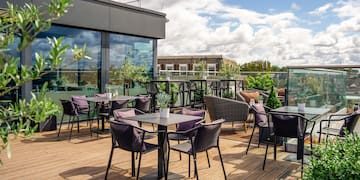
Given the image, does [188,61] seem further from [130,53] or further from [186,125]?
[186,125]

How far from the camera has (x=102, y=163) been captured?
15.0 ft

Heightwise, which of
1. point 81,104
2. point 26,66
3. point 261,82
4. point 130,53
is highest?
point 130,53

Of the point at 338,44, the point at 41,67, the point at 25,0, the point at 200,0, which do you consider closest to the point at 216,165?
the point at 41,67

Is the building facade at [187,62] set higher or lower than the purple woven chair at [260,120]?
higher

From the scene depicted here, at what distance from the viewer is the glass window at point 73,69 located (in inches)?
282

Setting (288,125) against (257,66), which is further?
(257,66)

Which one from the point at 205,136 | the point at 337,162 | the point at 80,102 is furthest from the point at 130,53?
the point at 337,162

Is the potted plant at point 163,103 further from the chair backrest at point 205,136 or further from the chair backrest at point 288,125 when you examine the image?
the chair backrest at point 288,125

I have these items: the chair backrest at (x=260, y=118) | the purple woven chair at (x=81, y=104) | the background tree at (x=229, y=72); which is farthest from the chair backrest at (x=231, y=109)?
the background tree at (x=229, y=72)

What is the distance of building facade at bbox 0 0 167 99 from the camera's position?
721cm

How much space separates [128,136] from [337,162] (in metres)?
2.35

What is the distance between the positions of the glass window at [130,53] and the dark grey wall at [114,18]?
270 millimetres

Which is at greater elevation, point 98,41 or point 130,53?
point 98,41

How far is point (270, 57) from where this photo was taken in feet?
100
